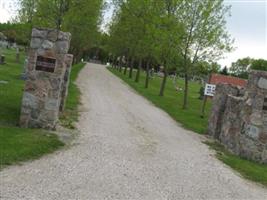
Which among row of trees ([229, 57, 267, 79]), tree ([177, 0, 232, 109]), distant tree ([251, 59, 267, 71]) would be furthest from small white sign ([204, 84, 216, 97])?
row of trees ([229, 57, 267, 79])

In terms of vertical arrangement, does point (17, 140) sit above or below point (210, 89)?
below

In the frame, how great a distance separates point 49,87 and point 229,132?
5.64m

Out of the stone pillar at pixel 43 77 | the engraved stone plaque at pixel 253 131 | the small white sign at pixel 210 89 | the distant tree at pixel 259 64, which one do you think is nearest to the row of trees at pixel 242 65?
the distant tree at pixel 259 64

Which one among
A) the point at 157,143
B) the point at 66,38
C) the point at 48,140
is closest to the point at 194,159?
the point at 157,143

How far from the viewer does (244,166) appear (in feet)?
39.2

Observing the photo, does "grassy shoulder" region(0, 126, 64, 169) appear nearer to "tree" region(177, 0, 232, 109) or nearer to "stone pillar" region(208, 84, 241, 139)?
"stone pillar" region(208, 84, 241, 139)

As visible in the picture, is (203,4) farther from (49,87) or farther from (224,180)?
(224,180)

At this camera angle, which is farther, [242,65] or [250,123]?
[242,65]

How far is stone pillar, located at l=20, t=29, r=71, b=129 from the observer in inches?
477

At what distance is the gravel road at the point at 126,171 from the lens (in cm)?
756

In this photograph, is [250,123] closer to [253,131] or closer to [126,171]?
[253,131]

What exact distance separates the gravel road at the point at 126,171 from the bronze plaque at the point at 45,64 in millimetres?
1830

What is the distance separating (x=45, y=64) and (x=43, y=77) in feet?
1.04

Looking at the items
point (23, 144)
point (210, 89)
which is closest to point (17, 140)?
point (23, 144)
